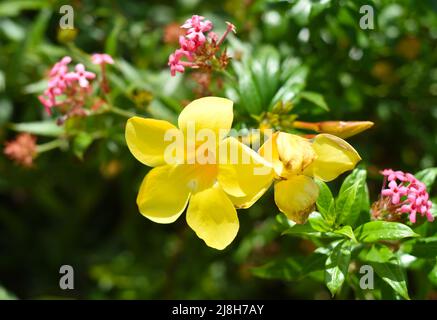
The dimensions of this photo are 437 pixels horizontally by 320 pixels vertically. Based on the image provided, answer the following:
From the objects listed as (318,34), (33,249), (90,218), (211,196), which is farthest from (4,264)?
(318,34)

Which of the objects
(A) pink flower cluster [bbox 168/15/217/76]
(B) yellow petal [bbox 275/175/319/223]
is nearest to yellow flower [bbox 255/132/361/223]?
(B) yellow petal [bbox 275/175/319/223]

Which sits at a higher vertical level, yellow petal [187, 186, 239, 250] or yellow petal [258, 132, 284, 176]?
yellow petal [258, 132, 284, 176]

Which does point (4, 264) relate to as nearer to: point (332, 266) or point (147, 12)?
point (147, 12)

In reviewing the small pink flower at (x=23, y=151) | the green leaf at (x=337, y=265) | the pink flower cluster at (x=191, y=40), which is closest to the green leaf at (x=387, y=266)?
the green leaf at (x=337, y=265)

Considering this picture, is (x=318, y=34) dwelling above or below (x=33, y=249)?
above

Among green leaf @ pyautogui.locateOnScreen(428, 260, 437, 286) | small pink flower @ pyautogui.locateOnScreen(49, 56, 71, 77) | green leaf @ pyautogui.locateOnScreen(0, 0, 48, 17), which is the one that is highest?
green leaf @ pyautogui.locateOnScreen(0, 0, 48, 17)

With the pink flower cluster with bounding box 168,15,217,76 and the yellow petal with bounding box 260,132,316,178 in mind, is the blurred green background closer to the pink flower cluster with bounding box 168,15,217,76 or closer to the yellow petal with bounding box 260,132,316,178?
the pink flower cluster with bounding box 168,15,217,76
